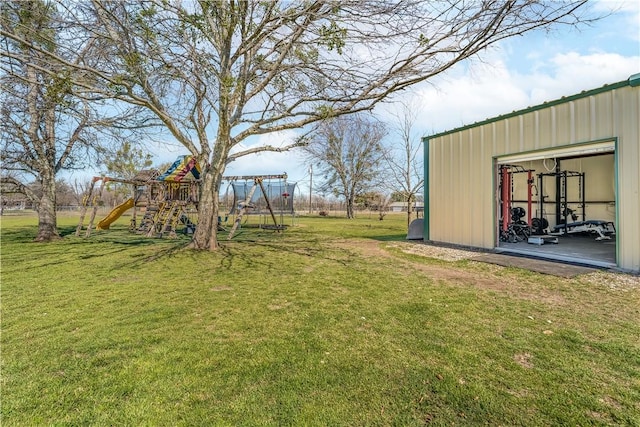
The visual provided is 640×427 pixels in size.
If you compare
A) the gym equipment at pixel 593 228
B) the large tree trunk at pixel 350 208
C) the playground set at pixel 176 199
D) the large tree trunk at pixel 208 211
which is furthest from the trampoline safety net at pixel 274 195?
the large tree trunk at pixel 350 208

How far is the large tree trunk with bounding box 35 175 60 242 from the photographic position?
1121 centimetres

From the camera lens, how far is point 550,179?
12883 millimetres

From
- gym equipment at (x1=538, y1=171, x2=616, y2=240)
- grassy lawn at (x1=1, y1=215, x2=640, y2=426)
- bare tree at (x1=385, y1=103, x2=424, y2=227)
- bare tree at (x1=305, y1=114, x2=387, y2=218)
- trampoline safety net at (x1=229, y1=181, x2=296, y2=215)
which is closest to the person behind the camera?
grassy lawn at (x1=1, y1=215, x2=640, y2=426)

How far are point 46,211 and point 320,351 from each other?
43.3 ft

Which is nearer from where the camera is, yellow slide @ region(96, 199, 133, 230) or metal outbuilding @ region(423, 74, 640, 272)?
metal outbuilding @ region(423, 74, 640, 272)

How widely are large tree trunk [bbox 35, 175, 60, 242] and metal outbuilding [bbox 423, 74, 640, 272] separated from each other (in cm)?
A: 1354

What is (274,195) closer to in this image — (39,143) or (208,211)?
(208,211)

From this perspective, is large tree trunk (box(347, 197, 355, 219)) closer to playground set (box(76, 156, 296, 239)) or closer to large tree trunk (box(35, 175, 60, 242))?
playground set (box(76, 156, 296, 239))

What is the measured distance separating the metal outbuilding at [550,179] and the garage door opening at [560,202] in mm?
36

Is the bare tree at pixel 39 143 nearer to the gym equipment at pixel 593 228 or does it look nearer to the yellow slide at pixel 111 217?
the yellow slide at pixel 111 217

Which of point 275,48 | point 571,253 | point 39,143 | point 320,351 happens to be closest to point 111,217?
point 39,143

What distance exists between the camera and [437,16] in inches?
223

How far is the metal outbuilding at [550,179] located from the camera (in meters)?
5.68

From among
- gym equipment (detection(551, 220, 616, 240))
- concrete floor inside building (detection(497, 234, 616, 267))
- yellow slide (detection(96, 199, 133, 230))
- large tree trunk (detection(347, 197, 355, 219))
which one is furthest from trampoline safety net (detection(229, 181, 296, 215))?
large tree trunk (detection(347, 197, 355, 219))
